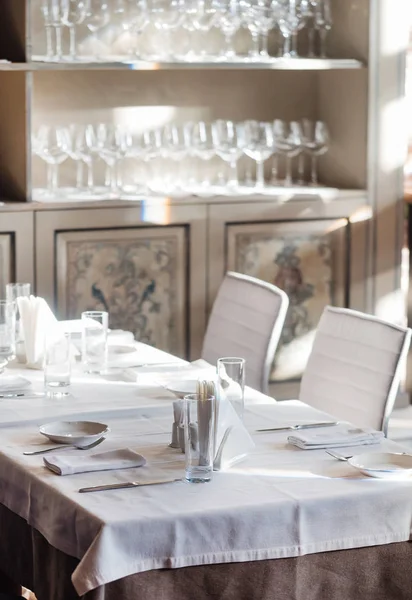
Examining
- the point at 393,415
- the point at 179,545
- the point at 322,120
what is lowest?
the point at 393,415

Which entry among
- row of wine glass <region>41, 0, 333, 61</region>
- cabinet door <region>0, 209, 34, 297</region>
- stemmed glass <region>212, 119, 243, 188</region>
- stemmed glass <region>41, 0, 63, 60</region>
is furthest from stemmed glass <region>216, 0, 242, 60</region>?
cabinet door <region>0, 209, 34, 297</region>

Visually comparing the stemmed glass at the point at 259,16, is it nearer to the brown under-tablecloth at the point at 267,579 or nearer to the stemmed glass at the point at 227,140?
the stemmed glass at the point at 227,140

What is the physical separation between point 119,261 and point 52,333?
179 centimetres

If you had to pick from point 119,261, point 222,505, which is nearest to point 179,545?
point 222,505

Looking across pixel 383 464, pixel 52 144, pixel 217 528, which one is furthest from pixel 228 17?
pixel 217 528

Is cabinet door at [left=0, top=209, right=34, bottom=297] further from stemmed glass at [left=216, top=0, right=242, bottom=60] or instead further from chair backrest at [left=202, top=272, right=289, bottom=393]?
stemmed glass at [left=216, top=0, right=242, bottom=60]

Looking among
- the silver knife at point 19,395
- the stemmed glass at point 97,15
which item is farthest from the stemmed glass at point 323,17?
the silver knife at point 19,395

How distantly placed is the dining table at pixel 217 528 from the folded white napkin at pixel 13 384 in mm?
455

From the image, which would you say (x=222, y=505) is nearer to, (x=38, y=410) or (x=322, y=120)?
(x=38, y=410)

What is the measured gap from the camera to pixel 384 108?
486cm

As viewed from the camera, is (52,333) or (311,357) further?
(311,357)

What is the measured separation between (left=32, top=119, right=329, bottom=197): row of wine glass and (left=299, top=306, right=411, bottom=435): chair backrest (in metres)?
1.71

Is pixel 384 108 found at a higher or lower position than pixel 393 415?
higher

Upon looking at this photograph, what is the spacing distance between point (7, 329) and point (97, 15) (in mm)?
1996
